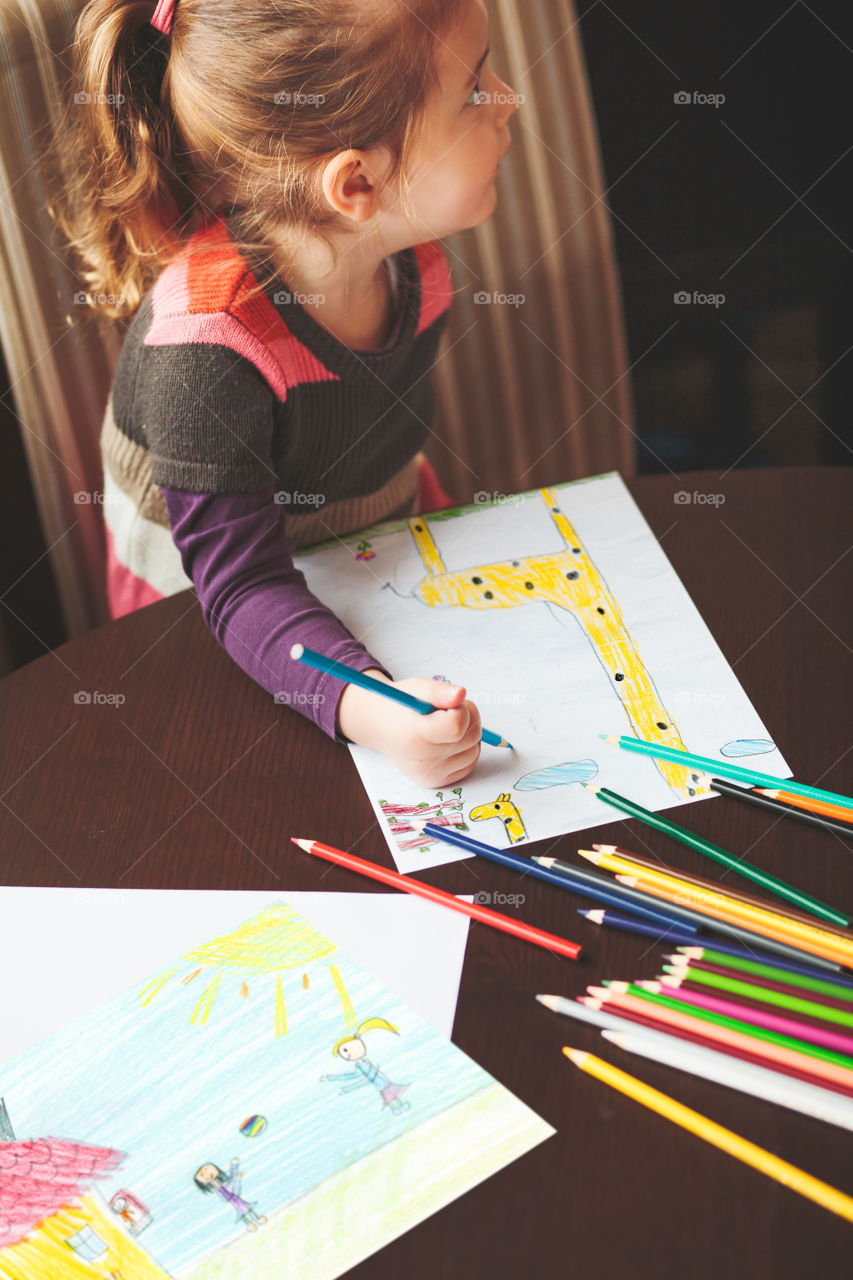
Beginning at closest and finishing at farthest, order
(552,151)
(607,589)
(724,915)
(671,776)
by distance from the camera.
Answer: (724,915) → (671,776) → (607,589) → (552,151)

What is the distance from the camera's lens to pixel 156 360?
2.85ft

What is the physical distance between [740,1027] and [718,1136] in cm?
5

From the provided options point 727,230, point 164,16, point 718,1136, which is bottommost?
point 718,1136

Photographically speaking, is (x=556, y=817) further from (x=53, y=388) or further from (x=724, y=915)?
(x=53, y=388)

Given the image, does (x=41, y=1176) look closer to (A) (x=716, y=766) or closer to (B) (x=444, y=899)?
(B) (x=444, y=899)

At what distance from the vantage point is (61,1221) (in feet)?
1.55

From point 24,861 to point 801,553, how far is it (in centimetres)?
57

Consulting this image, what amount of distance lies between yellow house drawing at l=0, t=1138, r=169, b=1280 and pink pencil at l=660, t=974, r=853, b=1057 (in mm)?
250

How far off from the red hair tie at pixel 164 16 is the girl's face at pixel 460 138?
195 millimetres

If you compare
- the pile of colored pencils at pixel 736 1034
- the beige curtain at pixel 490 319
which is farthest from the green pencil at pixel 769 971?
→ the beige curtain at pixel 490 319

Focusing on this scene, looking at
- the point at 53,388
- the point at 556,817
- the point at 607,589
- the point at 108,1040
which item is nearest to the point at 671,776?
the point at 556,817

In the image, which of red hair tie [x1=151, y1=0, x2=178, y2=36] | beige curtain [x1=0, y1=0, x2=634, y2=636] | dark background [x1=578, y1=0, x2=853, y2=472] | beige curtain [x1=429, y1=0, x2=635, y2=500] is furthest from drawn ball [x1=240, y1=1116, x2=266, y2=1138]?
dark background [x1=578, y1=0, x2=853, y2=472]

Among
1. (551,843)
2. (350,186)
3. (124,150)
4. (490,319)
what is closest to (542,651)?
(551,843)

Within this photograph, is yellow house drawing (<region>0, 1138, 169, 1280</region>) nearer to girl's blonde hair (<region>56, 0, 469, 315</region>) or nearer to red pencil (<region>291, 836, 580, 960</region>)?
red pencil (<region>291, 836, 580, 960</region>)
